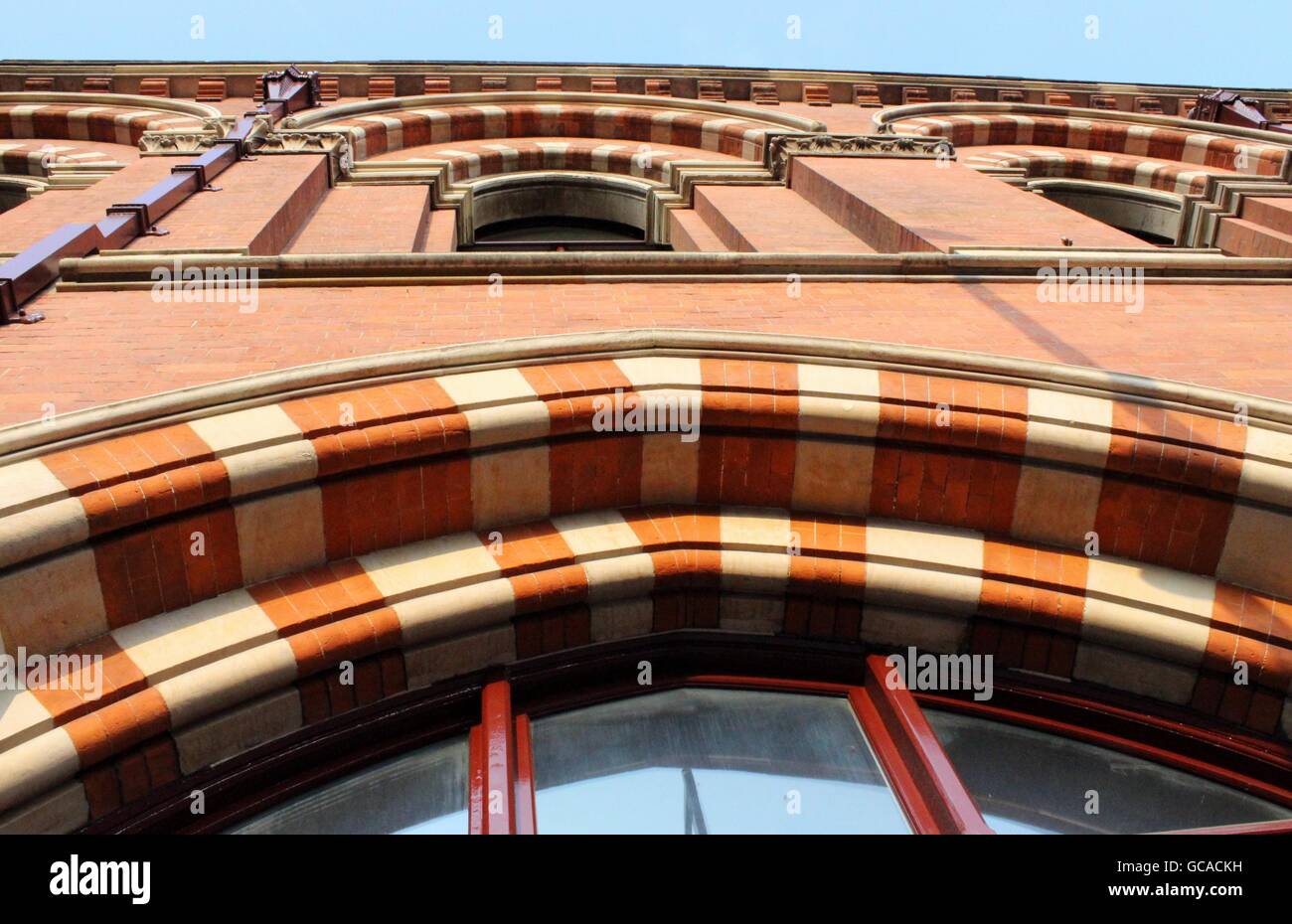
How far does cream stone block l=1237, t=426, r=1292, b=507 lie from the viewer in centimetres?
510

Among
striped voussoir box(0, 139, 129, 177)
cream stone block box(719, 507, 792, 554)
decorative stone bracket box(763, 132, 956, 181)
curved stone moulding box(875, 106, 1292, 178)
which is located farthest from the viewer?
curved stone moulding box(875, 106, 1292, 178)

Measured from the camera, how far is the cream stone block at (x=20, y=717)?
12.7 feet

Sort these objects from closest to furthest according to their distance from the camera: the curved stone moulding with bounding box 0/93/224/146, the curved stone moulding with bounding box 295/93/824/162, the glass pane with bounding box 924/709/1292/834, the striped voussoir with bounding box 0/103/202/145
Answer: the glass pane with bounding box 924/709/1292/834 < the curved stone moulding with bounding box 295/93/824/162 < the curved stone moulding with bounding box 0/93/224/146 < the striped voussoir with bounding box 0/103/202/145

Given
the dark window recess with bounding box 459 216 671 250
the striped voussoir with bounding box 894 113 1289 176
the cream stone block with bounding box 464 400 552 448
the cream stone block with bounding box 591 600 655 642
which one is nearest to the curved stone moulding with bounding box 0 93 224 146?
the dark window recess with bounding box 459 216 671 250

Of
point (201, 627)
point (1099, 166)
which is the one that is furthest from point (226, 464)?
point (1099, 166)

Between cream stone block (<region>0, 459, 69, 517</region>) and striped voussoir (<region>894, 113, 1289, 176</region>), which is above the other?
striped voussoir (<region>894, 113, 1289, 176</region>)

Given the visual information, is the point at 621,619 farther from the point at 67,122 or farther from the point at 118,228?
the point at 67,122

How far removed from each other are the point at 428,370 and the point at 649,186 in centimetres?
866

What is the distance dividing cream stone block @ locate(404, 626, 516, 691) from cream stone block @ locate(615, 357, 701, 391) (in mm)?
1497

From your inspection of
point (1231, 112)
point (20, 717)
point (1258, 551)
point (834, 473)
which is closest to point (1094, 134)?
point (1231, 112)

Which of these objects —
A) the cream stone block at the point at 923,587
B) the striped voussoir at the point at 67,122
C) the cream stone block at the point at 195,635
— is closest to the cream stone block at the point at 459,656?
the cream stone block at the point at 195,635

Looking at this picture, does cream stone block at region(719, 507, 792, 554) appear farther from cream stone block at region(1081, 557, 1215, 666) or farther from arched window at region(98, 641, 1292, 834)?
cream stone block at region(1081, 557, 1215, 666)

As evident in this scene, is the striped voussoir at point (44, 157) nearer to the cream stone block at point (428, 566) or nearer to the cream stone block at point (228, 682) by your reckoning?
the cream stone block at point (428, 566)

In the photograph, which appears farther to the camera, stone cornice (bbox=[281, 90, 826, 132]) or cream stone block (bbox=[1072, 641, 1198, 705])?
stone cornice (bbox=[281, 90, 826, 132])
